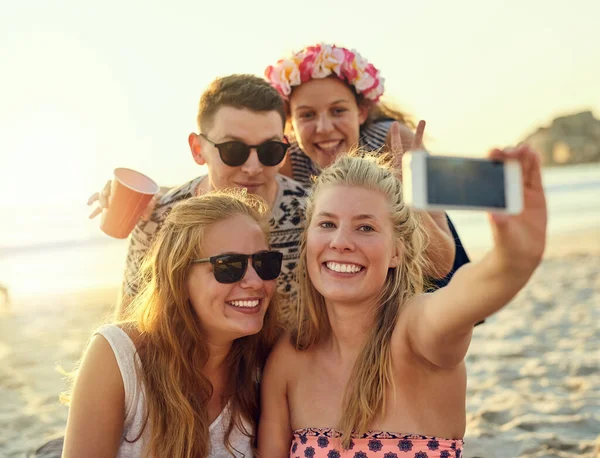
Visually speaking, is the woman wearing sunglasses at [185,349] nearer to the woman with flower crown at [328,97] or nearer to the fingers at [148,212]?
the fingers at [148,212]

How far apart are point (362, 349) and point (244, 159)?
158 cm

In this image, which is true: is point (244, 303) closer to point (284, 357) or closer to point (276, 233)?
point (284, 357)

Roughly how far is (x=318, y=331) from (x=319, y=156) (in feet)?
5.90

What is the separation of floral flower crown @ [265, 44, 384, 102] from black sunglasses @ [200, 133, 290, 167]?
0.74 metres

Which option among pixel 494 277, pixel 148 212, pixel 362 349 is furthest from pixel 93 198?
pixel 494 277

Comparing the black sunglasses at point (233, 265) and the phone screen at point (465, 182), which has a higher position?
the phone screen at point (465, 182)

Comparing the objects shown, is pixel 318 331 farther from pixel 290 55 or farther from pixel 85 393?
pixel 290 55

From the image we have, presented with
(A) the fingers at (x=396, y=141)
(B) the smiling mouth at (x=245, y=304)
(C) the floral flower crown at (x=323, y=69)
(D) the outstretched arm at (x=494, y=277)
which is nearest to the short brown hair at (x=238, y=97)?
(C) the floral flower crown at (x=323, y=69)

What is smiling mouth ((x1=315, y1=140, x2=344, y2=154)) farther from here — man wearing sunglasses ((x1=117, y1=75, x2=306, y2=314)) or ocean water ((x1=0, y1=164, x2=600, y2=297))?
ocean water ((x1=0, y1=164, x2=600, y2=297))

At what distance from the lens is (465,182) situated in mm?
1576

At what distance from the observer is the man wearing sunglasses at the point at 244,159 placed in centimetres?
407

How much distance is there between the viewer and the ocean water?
1122 cm

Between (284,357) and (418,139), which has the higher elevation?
(418,139)

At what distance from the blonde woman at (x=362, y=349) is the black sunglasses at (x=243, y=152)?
867 millimetres
